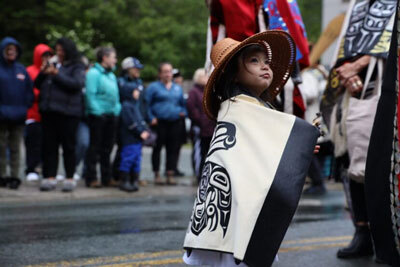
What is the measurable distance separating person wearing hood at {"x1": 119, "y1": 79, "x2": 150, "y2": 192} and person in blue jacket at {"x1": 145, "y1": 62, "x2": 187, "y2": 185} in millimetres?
993

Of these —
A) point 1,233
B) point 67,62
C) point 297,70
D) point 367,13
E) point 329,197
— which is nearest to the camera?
point 297,70

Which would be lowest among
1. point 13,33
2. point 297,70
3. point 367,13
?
point 13,33

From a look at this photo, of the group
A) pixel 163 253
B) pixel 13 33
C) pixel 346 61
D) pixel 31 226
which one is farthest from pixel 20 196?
pixel 13 33

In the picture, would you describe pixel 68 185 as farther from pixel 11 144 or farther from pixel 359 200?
pixel 359 200

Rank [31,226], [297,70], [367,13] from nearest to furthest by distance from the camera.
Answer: [297,70], [367,13], [31,226]

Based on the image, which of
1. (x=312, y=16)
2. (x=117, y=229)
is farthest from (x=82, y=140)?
(x=312, y=16)

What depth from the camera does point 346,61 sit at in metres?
5.54

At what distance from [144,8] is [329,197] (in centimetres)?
2840

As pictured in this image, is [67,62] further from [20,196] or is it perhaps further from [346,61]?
[346,61]

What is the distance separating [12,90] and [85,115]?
1.13m

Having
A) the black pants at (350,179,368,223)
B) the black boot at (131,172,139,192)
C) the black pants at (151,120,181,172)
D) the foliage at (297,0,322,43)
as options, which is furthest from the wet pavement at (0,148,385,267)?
the foliage at (297,0,322,43)

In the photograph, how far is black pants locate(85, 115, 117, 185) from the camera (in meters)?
9.55

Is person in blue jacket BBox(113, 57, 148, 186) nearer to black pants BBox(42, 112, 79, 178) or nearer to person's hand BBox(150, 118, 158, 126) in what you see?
person's hand BBox(150, 118, 158, 126)

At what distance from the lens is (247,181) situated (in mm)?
3504
